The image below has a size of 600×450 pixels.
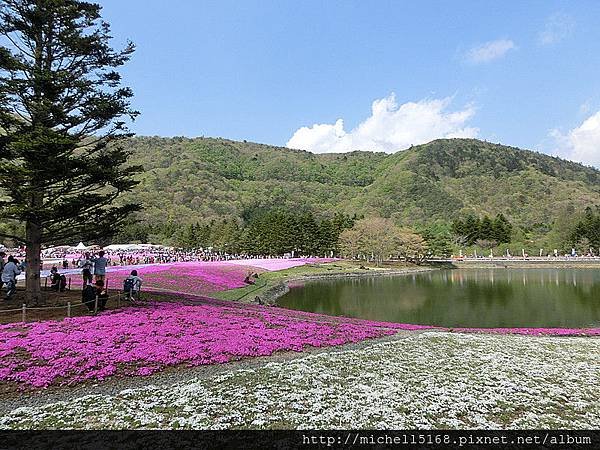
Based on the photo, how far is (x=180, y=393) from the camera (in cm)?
957

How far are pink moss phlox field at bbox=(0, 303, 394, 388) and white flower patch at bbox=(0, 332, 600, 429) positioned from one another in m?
1.60

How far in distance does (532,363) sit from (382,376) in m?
5.16

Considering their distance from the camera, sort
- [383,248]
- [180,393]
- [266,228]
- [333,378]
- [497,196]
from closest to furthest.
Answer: [180,393] < [333,378] < [383,248] < [266,228] < [497,196]

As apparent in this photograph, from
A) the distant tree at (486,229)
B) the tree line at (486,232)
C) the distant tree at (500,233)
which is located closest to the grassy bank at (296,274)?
the tree line at (486,232)

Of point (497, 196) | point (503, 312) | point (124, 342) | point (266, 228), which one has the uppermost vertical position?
point (497, 196)

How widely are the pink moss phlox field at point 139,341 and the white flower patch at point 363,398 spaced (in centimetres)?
160

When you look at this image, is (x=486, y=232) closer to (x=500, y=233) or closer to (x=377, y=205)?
(x=500, y=233)

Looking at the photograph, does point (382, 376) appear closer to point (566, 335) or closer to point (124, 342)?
point (124, 342)

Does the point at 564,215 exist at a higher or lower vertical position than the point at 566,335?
higher

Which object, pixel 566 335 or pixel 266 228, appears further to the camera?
pixel 266 228

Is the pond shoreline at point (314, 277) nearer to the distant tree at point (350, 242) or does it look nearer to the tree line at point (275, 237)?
the distant tree at point (350, 242)

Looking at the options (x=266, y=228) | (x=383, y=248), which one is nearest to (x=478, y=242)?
(x=383, y=248)

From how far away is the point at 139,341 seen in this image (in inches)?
517

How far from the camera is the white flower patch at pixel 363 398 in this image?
8.09m
